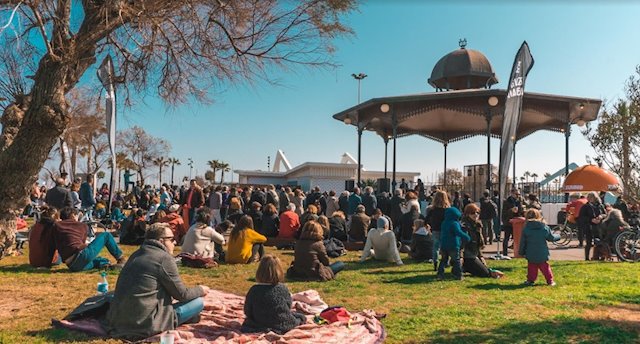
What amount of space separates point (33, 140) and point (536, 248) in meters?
9.16

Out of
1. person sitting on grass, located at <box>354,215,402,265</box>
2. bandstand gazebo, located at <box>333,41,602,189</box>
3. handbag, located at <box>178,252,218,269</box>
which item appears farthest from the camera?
bandstand gazebo, located at <box>333,41,602,189</box>

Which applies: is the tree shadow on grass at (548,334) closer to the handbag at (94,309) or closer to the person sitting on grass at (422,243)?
the handbag at (94,309)

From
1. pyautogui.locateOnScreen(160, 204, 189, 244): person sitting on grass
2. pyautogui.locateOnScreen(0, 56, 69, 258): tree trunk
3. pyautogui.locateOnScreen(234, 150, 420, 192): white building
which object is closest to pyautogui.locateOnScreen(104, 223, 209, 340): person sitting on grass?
pyautogui.locateOnScreen(0, 56, 69, 258): tree trunk

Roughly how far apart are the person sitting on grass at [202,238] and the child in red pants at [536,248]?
568 cm

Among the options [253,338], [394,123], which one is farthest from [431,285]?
[394,123]

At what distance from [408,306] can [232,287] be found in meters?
2.96

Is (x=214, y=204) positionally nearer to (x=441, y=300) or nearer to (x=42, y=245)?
(x=42, y=245)

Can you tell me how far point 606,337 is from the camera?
5.11 metres

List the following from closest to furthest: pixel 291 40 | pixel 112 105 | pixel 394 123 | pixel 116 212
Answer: pixel 291 40, pixel 112 105, pixel 116 212, pixel 394 123

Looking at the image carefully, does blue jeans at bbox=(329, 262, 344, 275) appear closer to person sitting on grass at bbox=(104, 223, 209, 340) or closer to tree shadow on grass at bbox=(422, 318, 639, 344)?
tree shadow on grass at bbox=(422, 318, 639, 344)

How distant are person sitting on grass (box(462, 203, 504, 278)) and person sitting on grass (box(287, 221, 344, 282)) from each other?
2.61m

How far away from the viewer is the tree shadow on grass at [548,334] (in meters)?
4.98

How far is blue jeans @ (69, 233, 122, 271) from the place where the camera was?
335 inches

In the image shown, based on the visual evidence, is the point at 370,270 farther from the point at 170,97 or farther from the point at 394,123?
the point at 394,123
